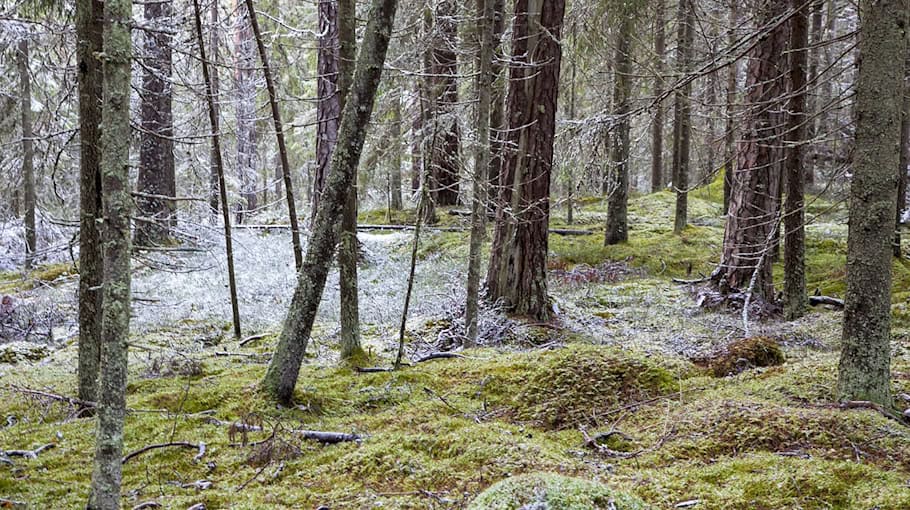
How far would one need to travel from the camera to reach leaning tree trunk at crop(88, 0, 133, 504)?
2.66 meters

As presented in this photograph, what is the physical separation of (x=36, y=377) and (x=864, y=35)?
24.6ft

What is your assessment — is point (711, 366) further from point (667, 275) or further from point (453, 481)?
point (667, 275)

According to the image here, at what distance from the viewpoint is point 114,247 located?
108 inches

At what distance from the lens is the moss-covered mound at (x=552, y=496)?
2.62 meters

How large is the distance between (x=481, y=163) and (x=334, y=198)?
109 inches

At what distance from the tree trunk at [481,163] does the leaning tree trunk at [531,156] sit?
125 centimetres

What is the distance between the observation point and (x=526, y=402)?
4699 mm

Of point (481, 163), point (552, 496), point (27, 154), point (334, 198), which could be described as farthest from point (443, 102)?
point (27, 154)

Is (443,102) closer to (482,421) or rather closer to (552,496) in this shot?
(482,421)

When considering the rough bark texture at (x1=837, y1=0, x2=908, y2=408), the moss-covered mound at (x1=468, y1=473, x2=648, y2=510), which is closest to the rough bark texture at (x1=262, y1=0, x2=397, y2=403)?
the moss-covered mound at (x1=468, y1=473, x2=648, y2=510)

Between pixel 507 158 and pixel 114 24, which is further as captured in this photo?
pixel 507 158

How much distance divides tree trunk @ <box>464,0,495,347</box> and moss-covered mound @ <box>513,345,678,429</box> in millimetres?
1934

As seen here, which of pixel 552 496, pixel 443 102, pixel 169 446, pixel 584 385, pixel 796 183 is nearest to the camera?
pixel 552 496

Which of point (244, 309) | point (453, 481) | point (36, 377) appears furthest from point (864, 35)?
point (244, 309)
